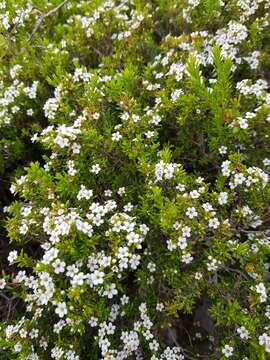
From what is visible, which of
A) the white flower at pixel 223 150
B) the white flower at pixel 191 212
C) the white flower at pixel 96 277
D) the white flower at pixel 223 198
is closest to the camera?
the white flower at pixel 96 277

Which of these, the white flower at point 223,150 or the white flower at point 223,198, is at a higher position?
the white flower at point 223,150

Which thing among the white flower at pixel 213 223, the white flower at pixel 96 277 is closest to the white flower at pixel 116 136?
the white flower at pixel 213 223

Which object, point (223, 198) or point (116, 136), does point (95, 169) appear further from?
point (223, 198)

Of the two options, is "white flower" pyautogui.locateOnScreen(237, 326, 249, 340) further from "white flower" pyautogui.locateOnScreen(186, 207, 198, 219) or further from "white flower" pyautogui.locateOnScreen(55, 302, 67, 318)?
"white flower" pyautogui.locateOnScreen(55, 302, 67, 318)

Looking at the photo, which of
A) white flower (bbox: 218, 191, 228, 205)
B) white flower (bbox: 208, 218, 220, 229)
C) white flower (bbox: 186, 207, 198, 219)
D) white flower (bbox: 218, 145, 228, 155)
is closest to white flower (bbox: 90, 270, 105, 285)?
white flower (bbox: 186, 207, 198, 219)

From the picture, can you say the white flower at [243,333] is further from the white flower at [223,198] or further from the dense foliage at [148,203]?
the white flower at [223,198]

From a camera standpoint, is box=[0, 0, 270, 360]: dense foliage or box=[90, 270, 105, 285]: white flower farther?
box=[0, 0, 270, 360]: dense foliage

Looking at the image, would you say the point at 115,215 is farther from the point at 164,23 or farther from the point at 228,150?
the point at 164,23

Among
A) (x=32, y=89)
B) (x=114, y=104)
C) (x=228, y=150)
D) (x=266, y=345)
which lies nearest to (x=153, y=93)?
(x=114, y=104)
